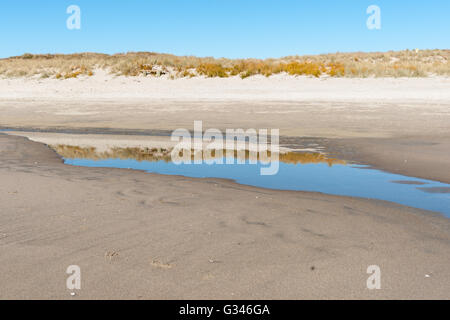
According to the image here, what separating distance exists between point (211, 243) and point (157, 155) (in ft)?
19.5

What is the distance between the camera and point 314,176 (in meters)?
7.34

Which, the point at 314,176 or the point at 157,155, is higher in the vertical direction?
the point at 157,155

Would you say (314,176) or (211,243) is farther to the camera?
(314,176)

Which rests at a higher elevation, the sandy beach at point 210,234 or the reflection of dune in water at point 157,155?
the reflection of dune in water at point 157,155

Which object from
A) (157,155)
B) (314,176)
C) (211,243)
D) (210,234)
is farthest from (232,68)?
(211,243)

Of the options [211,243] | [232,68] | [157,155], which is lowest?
[211,243]

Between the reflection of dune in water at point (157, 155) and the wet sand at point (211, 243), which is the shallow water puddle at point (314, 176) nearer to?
the reflection of dune in water at point (157, 155)

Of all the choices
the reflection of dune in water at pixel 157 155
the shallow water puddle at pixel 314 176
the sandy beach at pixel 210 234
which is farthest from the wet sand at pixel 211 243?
the reflection of dune in water at pixel 157 155

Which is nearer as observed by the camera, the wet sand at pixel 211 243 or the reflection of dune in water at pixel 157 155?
the wet sand at pixel 211 243

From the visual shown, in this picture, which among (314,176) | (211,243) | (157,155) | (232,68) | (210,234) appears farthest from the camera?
(232,68)

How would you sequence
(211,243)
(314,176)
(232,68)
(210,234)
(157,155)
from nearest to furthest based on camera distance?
(211,243)
(210,234)
(314,176)
(157,155)
(232,68)

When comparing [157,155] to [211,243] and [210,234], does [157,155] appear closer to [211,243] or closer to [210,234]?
[210,234]

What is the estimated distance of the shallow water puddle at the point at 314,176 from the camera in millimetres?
6016
